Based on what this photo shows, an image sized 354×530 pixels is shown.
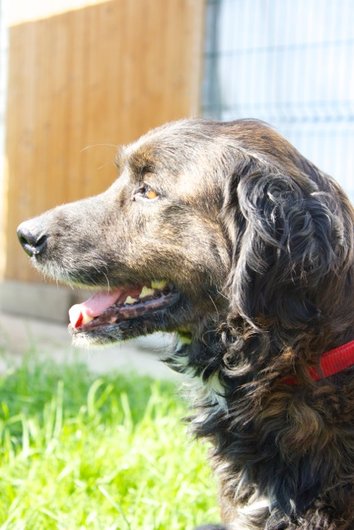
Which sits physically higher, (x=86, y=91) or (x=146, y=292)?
(x=146, y=292)

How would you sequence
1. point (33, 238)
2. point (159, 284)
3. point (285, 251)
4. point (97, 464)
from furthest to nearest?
point (97, 464), point (33, 238), point (159, 284), point (285, 251)

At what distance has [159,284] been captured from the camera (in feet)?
10.2

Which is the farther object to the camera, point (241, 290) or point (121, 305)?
point (121, 305)

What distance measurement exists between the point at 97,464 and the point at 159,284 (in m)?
1.24

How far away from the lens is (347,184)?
672cm

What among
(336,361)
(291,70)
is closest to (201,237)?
(336,361)

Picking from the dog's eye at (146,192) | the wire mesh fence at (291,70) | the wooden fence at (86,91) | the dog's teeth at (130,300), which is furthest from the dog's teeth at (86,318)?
the wooden fence at (86,91)

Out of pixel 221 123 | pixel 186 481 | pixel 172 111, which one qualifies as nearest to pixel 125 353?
pixel 172 111

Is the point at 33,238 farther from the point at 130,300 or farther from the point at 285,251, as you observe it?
the point at 285,251

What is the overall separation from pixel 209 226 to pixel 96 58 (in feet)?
21.7

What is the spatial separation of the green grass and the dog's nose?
2.77 feet

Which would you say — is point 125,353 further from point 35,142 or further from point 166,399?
point 35,142

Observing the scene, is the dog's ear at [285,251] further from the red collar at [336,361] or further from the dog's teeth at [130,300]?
the dog's teeth at [130,300]

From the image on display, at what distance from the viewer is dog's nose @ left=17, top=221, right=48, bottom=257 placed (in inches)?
126
